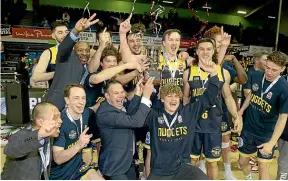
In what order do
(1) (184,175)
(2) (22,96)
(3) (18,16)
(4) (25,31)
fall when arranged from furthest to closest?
(3) (18,16) < (4) (25,31) < (2) (22,96) < (1) (184,175)

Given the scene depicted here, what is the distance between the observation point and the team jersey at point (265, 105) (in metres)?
3.09

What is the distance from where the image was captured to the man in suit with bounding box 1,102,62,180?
218 centimetres

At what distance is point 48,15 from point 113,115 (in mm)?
14168

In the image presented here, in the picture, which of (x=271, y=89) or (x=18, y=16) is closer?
(x=271, y=89)

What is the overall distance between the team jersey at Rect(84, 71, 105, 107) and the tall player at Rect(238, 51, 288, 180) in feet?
5.73

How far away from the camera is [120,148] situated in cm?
293

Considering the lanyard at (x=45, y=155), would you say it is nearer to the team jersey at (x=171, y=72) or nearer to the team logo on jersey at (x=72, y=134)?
the team logo on jersey at (x=72, y=134)

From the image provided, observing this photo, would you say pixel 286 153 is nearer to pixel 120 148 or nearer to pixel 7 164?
pixel 120 148

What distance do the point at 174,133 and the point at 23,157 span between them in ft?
4.45

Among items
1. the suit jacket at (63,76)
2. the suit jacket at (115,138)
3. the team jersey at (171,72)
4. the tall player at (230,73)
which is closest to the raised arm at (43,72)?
the suit jacket at (63,76)

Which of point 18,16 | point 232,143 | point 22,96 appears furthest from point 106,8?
point 232,143

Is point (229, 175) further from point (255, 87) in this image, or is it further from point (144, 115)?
point (144, 115)

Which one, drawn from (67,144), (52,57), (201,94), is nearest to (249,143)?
(201,94)

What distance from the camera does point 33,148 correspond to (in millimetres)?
2180
